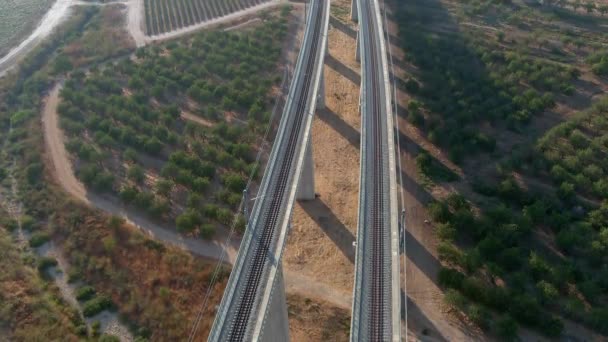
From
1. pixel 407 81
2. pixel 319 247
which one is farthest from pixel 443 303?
pixel 407 81

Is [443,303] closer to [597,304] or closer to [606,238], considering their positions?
[597,304]

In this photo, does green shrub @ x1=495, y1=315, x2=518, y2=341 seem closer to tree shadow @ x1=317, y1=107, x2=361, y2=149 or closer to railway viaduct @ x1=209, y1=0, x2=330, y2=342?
railway viaduct @ x1=209, y1=0, x2=330, y2=342

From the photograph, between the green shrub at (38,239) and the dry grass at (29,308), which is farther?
the green shrub at (38,239)

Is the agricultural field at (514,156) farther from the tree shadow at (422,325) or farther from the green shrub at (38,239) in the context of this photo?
the green shrub at (38,239)

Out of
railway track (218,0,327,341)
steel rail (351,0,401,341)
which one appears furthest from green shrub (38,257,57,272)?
steel rail (351,0,401,341)

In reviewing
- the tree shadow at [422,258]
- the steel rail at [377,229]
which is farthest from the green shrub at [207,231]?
the tree shadow at [422,258]

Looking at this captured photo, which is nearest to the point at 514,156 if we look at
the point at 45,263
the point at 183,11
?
the point at 45,263

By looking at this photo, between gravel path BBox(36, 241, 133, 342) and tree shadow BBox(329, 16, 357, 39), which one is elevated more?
Answer: tree shadow BBox(329, 16, 357, 39)
